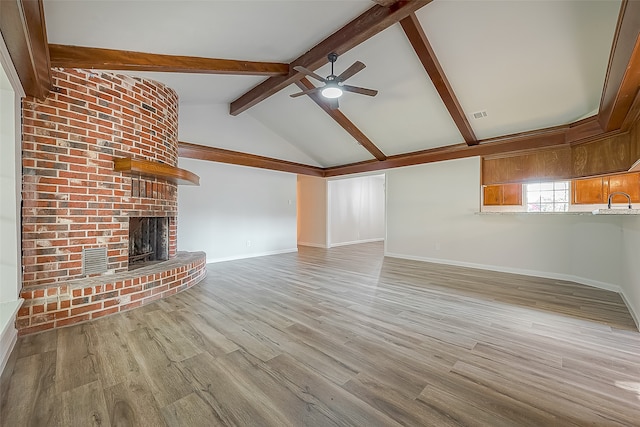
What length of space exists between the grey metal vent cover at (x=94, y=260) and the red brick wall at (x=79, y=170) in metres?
0.04

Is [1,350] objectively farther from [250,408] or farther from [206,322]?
[250,408]

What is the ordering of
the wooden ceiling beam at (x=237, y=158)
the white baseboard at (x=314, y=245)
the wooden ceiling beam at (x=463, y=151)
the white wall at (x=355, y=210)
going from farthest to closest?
the white wall at (x=355, y=210) < the white baseboard at (x=314, y=245) < the wooden ceiling beam at (x=237, y=158) < the wooden ceiling beam at (x=463, y=151)

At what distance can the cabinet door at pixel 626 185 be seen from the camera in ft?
11.3

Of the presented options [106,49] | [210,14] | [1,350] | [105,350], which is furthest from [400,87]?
[1,350]

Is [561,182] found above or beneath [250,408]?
above

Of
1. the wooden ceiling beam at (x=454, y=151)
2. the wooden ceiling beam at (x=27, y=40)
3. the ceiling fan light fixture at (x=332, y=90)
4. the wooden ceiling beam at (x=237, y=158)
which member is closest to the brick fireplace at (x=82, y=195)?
the wooden ceiling beam at (x=27, y=40)

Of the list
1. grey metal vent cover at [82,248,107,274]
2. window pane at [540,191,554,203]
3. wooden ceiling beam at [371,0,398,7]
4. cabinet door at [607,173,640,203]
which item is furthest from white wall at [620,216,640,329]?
grey metal vent cover at [82,248,107,274]

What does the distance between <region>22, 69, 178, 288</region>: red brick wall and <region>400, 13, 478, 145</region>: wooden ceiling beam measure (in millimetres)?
3154

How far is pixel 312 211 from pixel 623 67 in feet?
22.2

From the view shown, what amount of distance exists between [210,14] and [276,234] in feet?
16.2

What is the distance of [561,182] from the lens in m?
4.30

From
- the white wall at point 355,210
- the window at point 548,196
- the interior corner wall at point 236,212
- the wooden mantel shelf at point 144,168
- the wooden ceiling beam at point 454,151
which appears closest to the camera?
the wooden mantel shelf at point 144,168

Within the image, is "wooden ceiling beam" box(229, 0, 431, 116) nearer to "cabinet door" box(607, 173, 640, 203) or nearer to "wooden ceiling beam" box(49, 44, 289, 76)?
"wooden ceiling beam" box(49, 44, 289, 76)

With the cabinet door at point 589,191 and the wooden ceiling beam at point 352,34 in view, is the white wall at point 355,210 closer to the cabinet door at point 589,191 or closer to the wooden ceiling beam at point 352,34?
the wooden ceiling beam at point 352,34
